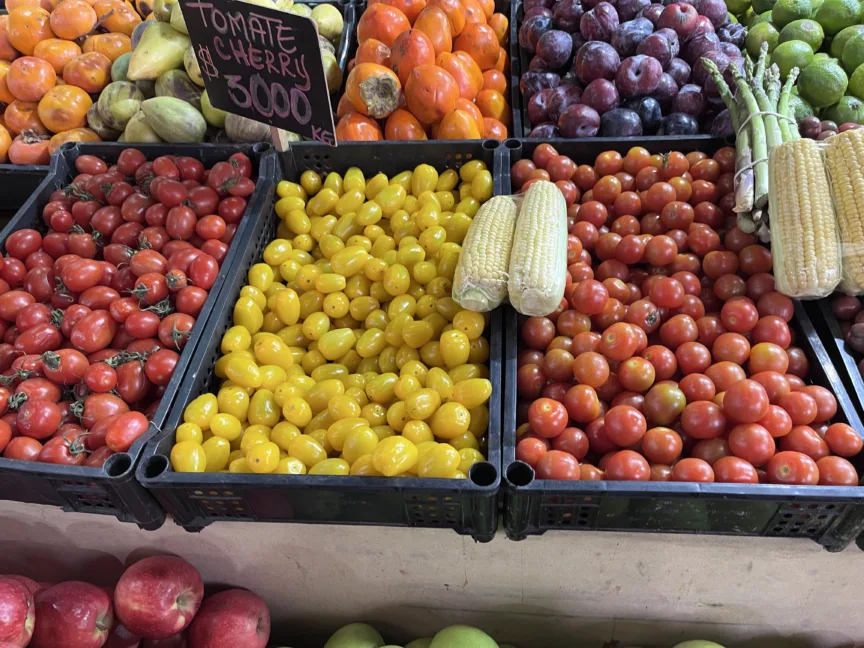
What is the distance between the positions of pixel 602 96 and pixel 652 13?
2.17ft

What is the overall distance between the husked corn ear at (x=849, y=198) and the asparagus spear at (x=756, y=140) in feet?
0.60

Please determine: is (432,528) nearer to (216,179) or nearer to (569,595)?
(569,595)

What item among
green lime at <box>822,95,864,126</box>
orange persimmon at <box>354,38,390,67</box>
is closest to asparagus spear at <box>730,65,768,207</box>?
green lime at <box>822,95,864,126</box>

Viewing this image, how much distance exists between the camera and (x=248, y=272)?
87.6 inches

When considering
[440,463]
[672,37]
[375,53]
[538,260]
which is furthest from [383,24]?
[440,463]

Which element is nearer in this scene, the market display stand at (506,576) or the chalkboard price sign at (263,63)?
the market display stand at (506,576)

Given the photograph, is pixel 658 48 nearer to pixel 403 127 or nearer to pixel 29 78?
pixel 403 127

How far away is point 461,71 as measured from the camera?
2793 mm

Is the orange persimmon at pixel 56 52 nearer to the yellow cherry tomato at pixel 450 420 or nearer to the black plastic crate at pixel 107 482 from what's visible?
the black plastic crate at pixel 107 482

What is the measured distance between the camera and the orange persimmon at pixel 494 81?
3047 mm

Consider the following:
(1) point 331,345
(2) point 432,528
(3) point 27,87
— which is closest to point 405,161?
(1) point 331,345

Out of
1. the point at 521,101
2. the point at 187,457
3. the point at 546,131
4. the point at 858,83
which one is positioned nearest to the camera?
the point at 187,457

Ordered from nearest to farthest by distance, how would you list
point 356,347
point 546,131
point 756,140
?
point 356,347 < point 756,140 < point 546,131

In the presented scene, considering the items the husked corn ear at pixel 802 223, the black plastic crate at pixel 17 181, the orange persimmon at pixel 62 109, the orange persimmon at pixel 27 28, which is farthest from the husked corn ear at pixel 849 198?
the orange persimmon at pixel 27 28
